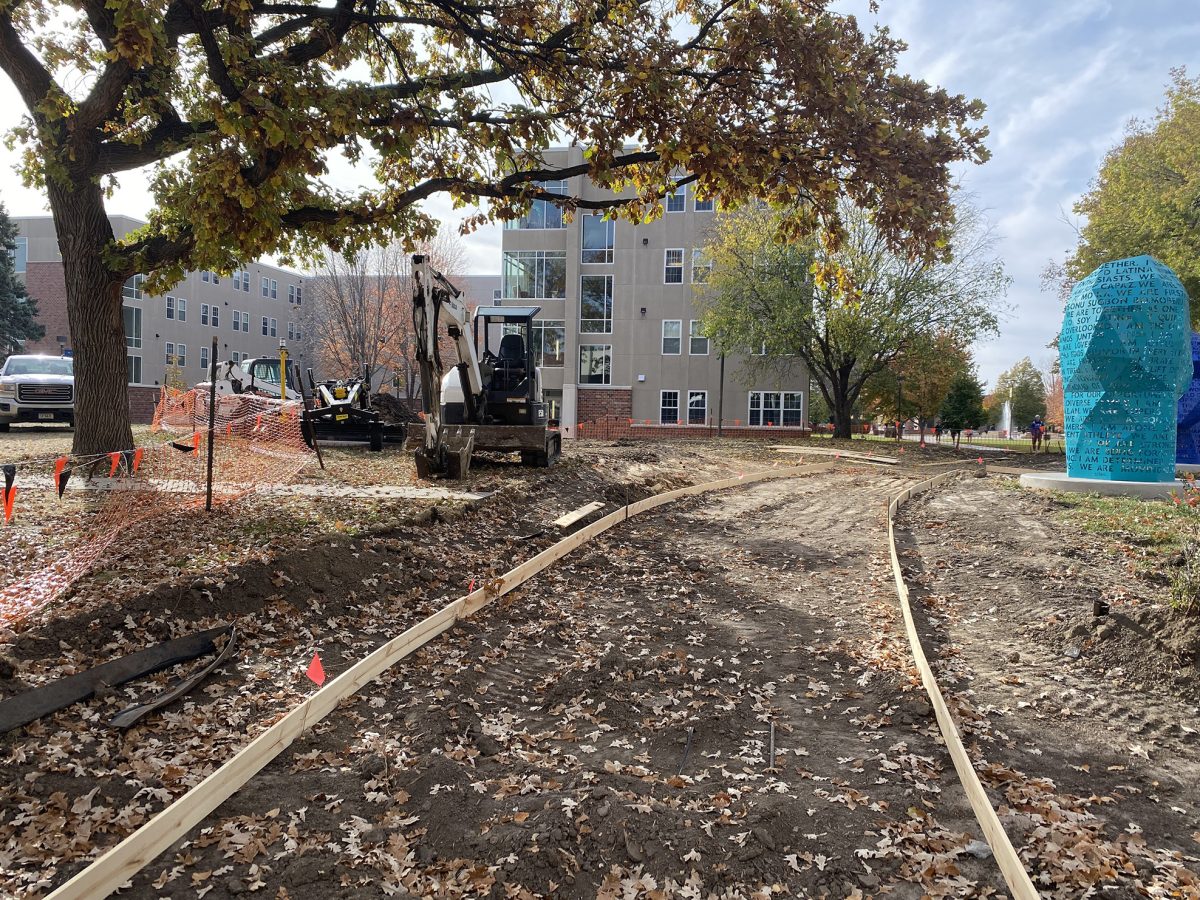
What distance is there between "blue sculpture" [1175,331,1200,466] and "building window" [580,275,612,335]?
24644mm

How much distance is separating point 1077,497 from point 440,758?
12.9 m

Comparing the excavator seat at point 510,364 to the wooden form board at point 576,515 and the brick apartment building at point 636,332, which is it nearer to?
the wooden form board at point 576,515

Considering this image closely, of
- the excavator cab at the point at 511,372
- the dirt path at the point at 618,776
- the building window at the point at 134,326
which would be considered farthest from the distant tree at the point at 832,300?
the building window at the point at 134,326

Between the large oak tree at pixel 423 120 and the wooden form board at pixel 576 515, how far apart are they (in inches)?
191

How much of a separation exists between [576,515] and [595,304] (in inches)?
1093

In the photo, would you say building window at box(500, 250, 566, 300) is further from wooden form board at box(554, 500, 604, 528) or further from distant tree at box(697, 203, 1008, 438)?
wooden form board at box(554, 500, 604, 528)

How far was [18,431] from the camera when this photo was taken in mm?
19984

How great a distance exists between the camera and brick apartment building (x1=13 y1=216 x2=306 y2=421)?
45594 millimetres

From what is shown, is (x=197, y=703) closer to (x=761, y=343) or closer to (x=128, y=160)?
(x=128, y=160)

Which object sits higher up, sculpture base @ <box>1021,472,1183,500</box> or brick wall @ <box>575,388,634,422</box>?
brick wall @ <box>575,388,634,422</box>

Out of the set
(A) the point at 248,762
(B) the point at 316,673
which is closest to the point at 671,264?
(B) the point at 316,673

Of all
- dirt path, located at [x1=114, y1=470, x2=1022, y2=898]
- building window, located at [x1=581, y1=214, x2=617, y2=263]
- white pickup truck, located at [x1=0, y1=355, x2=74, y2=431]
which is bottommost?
dirt path, located at [x1=114, y1=470, x2=1022, y2=898]

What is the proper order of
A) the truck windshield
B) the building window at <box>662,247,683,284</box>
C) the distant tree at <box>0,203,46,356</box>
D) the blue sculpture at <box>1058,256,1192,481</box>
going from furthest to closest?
the distant tree at <box>0,203,46,356</box> < the building window at <box>662,247,683,284</box> < the truck windshield < the blue sculpture at <box>1058,256,1192,481</box>

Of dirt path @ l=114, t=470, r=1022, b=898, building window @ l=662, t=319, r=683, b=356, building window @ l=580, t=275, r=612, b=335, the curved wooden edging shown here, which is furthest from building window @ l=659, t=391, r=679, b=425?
the curved wooden edging
